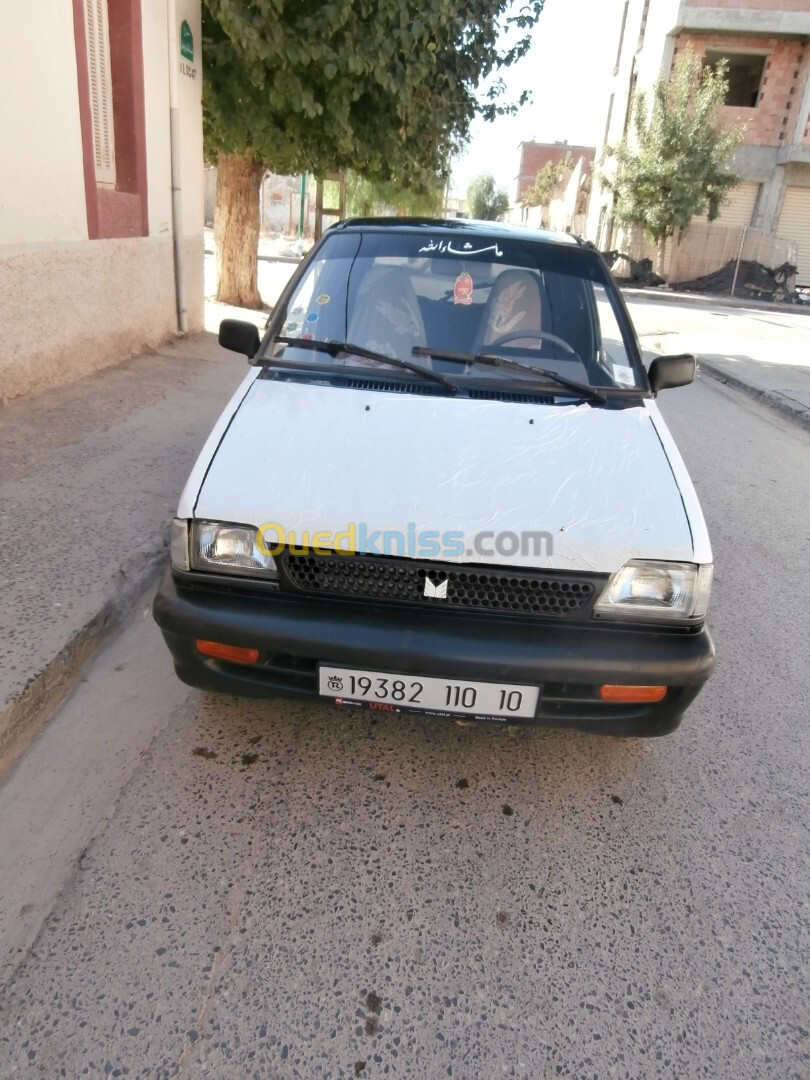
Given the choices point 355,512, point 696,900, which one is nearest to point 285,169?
point 355,512

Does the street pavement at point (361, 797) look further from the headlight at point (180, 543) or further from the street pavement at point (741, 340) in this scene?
the street pavement at point (741, 340)

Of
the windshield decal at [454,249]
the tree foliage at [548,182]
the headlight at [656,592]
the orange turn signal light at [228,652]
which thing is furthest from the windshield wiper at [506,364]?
the tree foliage at [548,182]

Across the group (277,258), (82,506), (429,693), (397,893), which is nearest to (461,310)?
(429,693)

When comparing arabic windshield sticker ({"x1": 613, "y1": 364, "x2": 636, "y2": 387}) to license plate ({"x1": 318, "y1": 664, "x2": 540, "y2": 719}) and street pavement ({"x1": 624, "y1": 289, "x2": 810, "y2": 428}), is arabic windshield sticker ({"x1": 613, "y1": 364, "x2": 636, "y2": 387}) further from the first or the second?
street pavement ({"x1": 624, "y1": 289, "x2": 810, "y2": 428})

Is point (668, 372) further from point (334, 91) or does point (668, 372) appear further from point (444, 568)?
point (334, 91)

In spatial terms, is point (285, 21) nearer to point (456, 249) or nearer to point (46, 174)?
point (46, 174)

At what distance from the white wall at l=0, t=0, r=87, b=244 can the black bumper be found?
476cm

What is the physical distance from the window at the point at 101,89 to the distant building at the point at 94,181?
1 cm

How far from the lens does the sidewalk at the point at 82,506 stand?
289 centimetres

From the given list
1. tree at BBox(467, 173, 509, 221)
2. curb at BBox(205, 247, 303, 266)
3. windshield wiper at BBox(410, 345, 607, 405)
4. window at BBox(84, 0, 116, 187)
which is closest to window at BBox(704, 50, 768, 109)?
curb at BBox(205, 247, 303, 266)

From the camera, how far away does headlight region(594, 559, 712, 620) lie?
7.29 ft

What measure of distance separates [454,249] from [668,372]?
109 centimetres

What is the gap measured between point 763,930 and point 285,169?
11830 millimetres

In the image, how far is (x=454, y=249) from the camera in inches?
134
